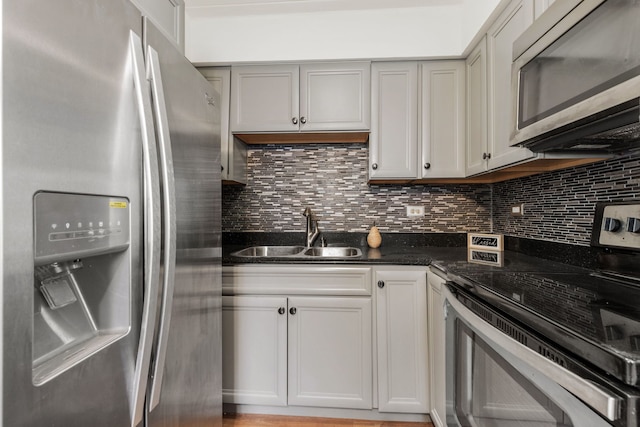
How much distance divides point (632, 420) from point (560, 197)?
4.33ft

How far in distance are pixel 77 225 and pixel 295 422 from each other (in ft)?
5.33

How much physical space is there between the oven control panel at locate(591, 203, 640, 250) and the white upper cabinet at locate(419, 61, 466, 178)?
819mm

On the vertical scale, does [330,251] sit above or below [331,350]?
above

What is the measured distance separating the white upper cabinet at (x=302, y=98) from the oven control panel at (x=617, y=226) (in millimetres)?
1263

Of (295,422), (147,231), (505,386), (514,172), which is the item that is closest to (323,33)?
(514,172)

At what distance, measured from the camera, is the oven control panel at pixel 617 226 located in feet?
3.43

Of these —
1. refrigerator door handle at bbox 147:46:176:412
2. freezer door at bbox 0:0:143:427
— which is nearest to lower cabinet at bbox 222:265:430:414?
refrigerator door handle at bbox 147:46:176:412

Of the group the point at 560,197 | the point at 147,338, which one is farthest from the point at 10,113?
the point at 560,197

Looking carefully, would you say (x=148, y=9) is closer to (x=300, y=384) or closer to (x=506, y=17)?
(x=506, y=17)

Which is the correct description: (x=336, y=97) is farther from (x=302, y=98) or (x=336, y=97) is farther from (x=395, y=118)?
(x=395, y=118)

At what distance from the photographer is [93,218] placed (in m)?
0.67

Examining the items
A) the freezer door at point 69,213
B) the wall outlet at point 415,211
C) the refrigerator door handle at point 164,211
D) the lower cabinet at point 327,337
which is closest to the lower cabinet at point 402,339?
the lower cabinet at point 327,337

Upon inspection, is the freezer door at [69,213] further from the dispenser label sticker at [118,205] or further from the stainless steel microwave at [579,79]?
the stainless steel microwave at [579,79]

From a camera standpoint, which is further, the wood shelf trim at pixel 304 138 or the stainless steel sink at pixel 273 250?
the stainless steel sink at pixel 273 250
